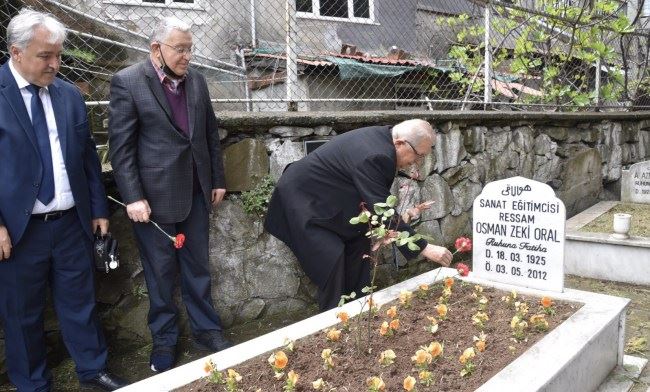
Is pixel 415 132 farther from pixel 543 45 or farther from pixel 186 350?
pixel 543 45

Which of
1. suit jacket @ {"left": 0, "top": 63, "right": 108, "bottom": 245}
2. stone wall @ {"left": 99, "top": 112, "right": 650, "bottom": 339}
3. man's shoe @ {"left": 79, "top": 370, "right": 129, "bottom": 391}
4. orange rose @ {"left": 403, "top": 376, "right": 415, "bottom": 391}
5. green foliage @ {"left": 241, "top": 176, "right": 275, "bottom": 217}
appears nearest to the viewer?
orange rose @ {"left": 403, "top": 376, "right": 415, "bottom": 391}

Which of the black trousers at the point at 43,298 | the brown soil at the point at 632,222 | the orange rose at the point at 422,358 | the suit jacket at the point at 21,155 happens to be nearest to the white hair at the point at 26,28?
the suit jacket at the point at 21,155

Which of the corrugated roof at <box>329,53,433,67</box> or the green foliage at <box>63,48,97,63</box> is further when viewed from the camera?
the corrugated roof at <box>329,53,433,67</box>

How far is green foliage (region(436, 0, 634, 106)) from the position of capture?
596 cm

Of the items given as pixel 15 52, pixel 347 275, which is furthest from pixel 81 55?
pixel 347 275

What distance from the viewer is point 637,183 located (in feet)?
19.6

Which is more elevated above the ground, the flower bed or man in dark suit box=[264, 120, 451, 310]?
man in dark suit box=[264, 120, 451, 310]

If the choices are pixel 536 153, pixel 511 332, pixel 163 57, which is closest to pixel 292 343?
pixel 511 332

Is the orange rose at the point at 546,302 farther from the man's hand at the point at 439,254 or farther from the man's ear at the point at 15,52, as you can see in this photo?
the man's ear at the point at 15,52

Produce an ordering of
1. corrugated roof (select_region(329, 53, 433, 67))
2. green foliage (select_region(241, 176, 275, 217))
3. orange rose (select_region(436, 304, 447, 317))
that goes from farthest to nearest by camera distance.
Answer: corrugated roof (select_region(329, 53, 433, 67)) → green foliage (select_region(241, 176, 275, 217)) → orange rose (select_region(436, 304, 447, 317))

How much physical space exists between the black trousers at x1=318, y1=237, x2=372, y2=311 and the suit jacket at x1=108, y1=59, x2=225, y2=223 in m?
0.88

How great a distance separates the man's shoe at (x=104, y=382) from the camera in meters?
2.61

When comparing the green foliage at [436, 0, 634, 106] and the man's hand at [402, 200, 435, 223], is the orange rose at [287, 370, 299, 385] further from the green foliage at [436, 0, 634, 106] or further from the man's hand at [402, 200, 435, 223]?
the green foliage at [436, 0, 634, 106]

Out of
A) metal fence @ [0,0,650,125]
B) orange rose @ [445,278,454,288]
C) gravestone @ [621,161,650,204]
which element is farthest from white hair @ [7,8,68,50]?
gravestone @ [621,161,650,204]
